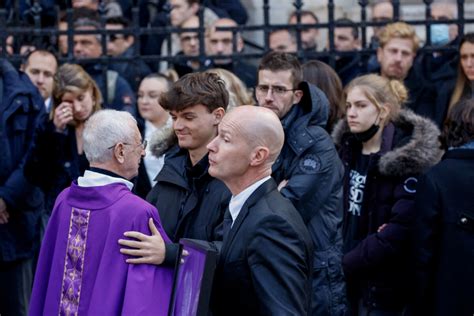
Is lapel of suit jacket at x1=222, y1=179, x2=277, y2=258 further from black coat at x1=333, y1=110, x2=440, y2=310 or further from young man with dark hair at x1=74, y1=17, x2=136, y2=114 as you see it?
young man with dark hair at x1=74, y1=17, x2=136, y2=114

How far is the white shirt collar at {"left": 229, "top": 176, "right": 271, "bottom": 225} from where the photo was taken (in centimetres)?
503

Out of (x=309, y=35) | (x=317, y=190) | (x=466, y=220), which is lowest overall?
(x=466, y=220)

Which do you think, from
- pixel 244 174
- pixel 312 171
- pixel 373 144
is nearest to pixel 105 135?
pixel 244 174

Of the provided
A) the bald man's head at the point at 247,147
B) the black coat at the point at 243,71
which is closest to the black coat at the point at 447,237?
the bald man's head at the point at 247,147

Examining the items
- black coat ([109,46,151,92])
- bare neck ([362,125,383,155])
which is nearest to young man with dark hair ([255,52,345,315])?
bare neck ([362,125,383,155])

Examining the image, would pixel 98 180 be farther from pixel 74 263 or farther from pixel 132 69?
pixel 132 69

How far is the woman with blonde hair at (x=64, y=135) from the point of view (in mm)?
8352

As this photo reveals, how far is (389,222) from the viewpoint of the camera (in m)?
7.35

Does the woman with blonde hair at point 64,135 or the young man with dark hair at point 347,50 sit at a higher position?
the young man with dark hair at point 347,50

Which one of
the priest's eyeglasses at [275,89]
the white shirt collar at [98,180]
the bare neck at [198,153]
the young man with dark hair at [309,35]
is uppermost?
the young man with dark hair at [309,35]

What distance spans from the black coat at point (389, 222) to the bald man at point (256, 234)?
7.41 feet

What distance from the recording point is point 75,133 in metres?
8.44

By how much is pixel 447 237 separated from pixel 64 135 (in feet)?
9.48

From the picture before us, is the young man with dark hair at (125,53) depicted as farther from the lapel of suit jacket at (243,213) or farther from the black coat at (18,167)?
the lapel of suit jacket at (243,213)
